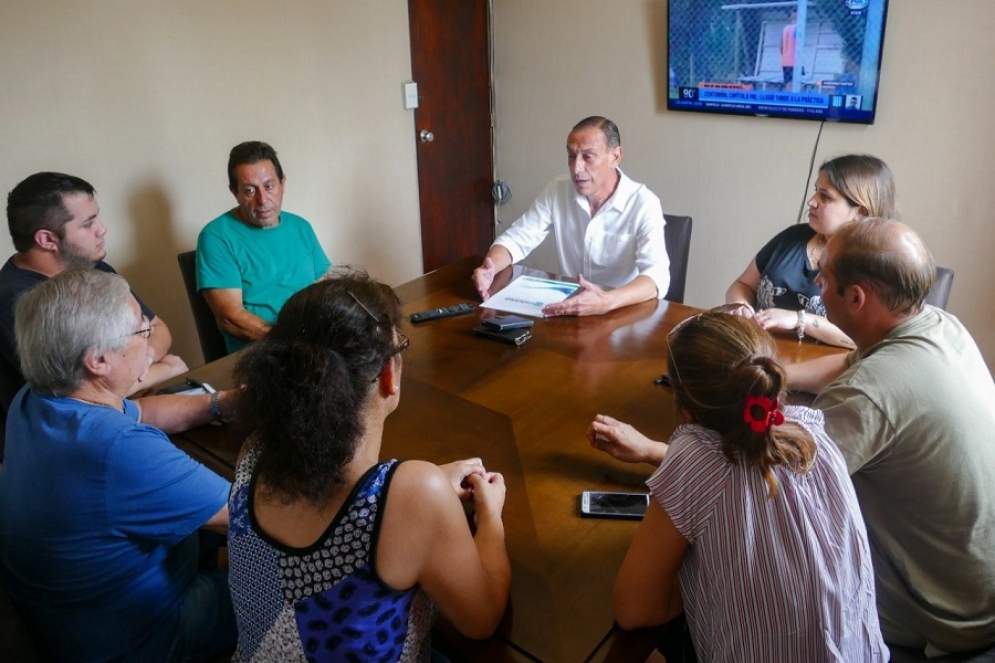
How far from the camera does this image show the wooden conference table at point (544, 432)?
103 cm

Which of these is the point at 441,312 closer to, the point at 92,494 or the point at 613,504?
the point at 613,504

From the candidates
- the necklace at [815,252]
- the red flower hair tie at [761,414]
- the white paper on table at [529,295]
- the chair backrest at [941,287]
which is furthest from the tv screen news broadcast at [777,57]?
the red flower hair tie at [761,414]

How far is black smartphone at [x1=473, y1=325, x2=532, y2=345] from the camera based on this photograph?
1.89 m

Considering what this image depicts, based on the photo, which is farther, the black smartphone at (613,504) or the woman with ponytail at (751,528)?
the black smartphone at (613,504)

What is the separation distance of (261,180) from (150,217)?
62 centimetres

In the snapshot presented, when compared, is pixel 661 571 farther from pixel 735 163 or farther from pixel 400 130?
pixel 400 130

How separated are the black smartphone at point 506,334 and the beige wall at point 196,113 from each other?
1.55 metres

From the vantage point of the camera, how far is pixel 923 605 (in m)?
1.21

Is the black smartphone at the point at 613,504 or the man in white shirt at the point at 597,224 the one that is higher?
the man in white shirt at the point at 597,224

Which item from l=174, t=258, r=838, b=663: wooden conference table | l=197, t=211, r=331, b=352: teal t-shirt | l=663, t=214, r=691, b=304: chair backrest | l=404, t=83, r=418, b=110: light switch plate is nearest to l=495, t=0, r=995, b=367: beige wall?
l=404, t=83, r=418, b=110: light switch plate

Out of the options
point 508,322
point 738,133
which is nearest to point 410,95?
point 738,133

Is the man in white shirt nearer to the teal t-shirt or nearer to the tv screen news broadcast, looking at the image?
the teal t-shirt

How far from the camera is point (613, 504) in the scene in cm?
126

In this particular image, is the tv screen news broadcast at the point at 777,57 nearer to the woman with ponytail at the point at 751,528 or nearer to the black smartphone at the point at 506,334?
the black smartphone at the point at 506,334
